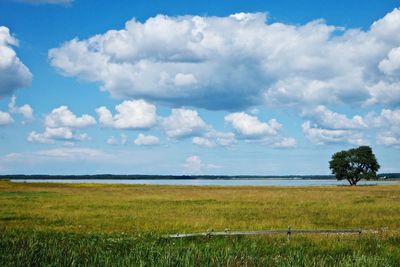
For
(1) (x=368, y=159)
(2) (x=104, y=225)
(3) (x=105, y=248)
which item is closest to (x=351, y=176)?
(1) (x=368, y=159)

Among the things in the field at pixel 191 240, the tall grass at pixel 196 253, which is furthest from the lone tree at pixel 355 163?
the tall grass at pixel 196 253

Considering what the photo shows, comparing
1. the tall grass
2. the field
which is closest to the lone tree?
the field

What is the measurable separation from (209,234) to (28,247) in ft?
25.8

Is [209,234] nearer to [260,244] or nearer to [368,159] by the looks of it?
[260,244]

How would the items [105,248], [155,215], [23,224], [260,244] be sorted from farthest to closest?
1. [155,215]
2. [23,224]
3. [260,244]
4. [105,248]

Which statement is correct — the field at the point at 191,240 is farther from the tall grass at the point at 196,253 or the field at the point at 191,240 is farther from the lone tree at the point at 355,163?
the lone tree at the point at 355,163

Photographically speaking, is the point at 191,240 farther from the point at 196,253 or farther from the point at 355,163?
the point at 355,163

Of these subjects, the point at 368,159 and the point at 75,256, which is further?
the point at 368,159

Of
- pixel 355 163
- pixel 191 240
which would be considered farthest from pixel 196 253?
pixel 355 163

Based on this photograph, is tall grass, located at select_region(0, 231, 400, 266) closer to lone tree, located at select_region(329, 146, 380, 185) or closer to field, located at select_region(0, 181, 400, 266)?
field, located at select_region(0, 181, 400, 266)

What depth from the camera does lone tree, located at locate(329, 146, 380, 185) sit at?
110438 millimetres

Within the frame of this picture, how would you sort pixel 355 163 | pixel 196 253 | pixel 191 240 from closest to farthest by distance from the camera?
pixel 196 253 → pixel 191 240 → pixel 355 163

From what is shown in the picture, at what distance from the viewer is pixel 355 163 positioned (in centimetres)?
11238

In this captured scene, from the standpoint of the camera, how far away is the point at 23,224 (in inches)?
1042
